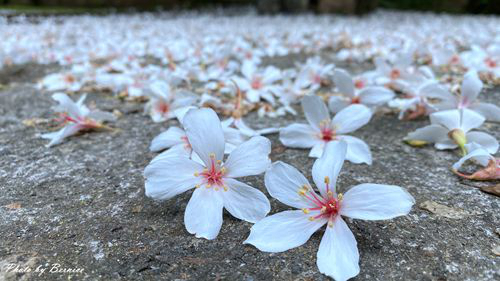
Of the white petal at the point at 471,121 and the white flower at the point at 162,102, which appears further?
the white flower at the point at 162,102

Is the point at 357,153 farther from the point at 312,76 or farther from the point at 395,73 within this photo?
the point at 312,76

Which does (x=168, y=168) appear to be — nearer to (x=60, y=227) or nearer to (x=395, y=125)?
(x=60, y=227)

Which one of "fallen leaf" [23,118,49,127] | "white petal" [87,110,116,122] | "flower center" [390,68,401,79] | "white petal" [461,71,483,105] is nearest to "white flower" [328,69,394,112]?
"white petal" [461,71,483,105]

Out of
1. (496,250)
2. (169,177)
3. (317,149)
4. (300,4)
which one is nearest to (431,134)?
(317,149)

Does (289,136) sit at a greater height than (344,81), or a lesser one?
lesser

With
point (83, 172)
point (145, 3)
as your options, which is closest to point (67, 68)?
point (83, 172)

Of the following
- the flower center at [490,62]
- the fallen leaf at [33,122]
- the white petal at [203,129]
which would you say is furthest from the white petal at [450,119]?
the fallen leaf at [33,122]

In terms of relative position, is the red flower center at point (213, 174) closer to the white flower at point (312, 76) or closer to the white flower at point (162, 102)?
the white flower at point (162, 102)
